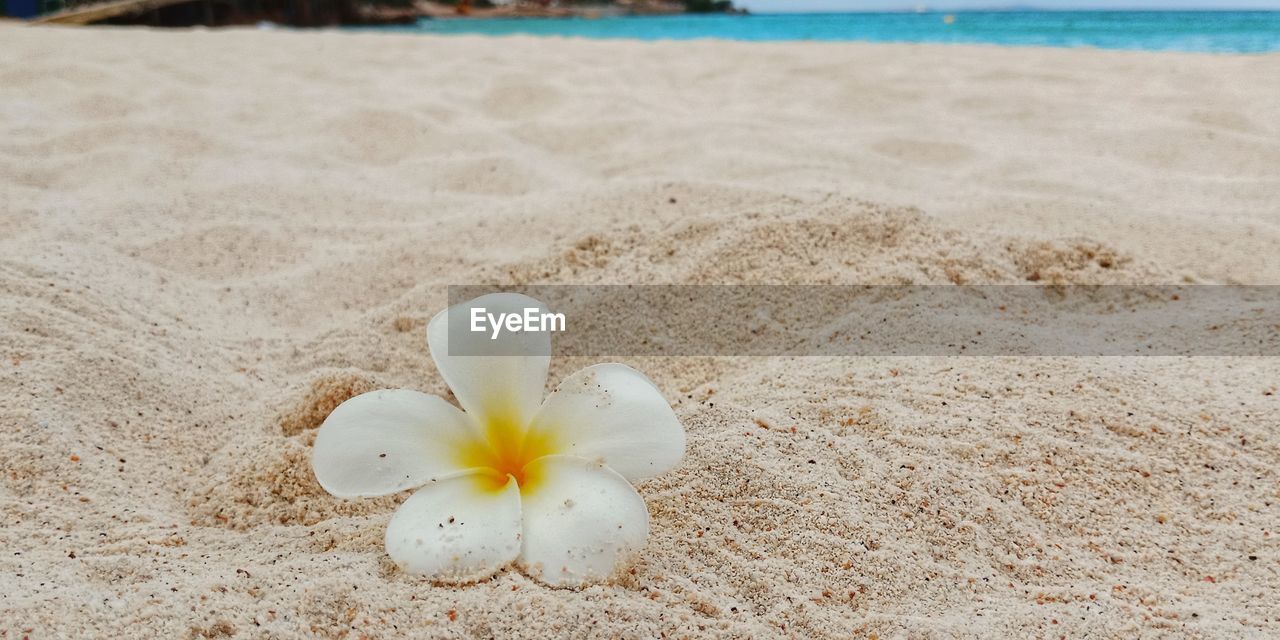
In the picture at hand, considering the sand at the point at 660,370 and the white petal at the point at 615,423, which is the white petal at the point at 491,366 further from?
the sand at the point at 660,370

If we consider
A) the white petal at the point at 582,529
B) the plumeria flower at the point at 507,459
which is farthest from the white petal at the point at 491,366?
the white petal at the point at 582,529

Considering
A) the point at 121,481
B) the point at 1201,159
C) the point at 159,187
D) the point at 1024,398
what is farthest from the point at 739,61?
the point at 121,481

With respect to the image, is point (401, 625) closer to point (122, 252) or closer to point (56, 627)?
point (56, 627)

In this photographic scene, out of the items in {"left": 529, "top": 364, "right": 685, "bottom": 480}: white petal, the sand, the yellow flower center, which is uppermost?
{"left": 529, "top": 364, "right": 685, "bottom": 480}: white petal

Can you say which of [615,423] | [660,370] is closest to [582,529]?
[615,423]

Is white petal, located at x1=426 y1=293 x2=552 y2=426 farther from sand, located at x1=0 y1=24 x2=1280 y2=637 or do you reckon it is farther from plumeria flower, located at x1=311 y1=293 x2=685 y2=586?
sand, located at x1=0 y1=24 x2=1280 y2=637

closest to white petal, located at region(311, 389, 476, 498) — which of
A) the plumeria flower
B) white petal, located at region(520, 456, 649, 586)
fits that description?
the plumeria flower

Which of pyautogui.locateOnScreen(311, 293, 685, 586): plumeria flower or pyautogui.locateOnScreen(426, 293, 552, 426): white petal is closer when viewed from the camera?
pyautogui.locateOnScreen(311, 293, 685, 586): plumeria flower
